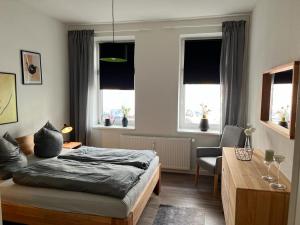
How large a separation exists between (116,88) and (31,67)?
171 centimetres

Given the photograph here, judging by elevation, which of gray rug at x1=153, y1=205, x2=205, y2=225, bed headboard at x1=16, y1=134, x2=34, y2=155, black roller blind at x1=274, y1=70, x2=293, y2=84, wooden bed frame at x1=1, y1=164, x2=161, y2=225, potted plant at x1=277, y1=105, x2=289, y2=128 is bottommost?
gray rug at x1=153, y1=205, x2=205, y2=225

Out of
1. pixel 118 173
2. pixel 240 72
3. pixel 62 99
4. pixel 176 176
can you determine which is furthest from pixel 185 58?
pixel 118 173

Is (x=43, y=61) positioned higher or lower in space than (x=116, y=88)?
higher

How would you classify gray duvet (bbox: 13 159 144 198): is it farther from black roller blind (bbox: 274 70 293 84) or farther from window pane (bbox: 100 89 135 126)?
window pane (bbox: 100 89 135 126)

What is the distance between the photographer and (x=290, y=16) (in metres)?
2.14

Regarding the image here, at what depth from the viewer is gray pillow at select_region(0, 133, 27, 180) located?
2.85 m

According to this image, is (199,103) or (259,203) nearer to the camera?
(259,203)

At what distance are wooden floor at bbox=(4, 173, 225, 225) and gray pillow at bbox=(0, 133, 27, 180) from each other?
165cm

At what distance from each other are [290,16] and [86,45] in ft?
11.9

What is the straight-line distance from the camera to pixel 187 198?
→ 3.58 meters

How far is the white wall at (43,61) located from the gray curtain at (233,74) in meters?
3.04

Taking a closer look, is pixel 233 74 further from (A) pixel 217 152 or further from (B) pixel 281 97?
Answer: (B) pixel 281 97

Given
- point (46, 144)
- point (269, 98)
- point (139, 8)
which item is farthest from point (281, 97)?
point (46, 144)

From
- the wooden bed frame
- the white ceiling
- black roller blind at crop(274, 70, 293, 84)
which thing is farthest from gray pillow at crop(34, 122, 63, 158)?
black roller blind at crop(274, 70, 293, 84)
